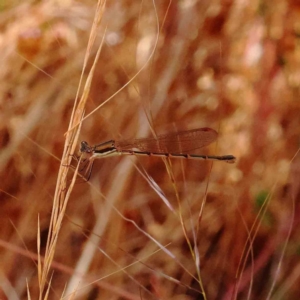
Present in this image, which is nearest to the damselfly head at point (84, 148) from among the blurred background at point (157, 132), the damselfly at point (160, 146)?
the damselfly at point (160, 146)

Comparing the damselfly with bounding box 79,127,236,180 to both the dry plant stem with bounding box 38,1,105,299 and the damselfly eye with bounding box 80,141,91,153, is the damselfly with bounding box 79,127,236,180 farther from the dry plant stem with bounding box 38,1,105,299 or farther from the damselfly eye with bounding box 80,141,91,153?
the dry plant stem with bounding box 38,1,105,299

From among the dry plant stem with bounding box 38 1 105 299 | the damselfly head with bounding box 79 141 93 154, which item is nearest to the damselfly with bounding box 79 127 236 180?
the damselfly head with bounding box 79 141 93 154

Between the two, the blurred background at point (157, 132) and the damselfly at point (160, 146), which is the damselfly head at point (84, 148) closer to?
the damselfly at point (160, 146)

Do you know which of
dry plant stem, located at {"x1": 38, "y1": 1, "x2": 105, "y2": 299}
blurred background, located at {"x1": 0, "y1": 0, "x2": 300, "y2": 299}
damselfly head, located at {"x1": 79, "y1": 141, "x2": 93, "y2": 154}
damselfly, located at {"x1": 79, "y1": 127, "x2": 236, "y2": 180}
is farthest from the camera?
blurred background, located at {"x1": 0, "y1": 0, "x2": 300, "y2": 299}

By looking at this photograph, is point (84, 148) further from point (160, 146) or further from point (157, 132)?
point (157, 132)

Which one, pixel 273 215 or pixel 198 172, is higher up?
pixel 198 172

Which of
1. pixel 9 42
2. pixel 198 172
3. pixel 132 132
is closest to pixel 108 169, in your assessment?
pixel 132 132

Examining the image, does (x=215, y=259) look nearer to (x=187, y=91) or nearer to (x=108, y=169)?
(x=108, y=169)
